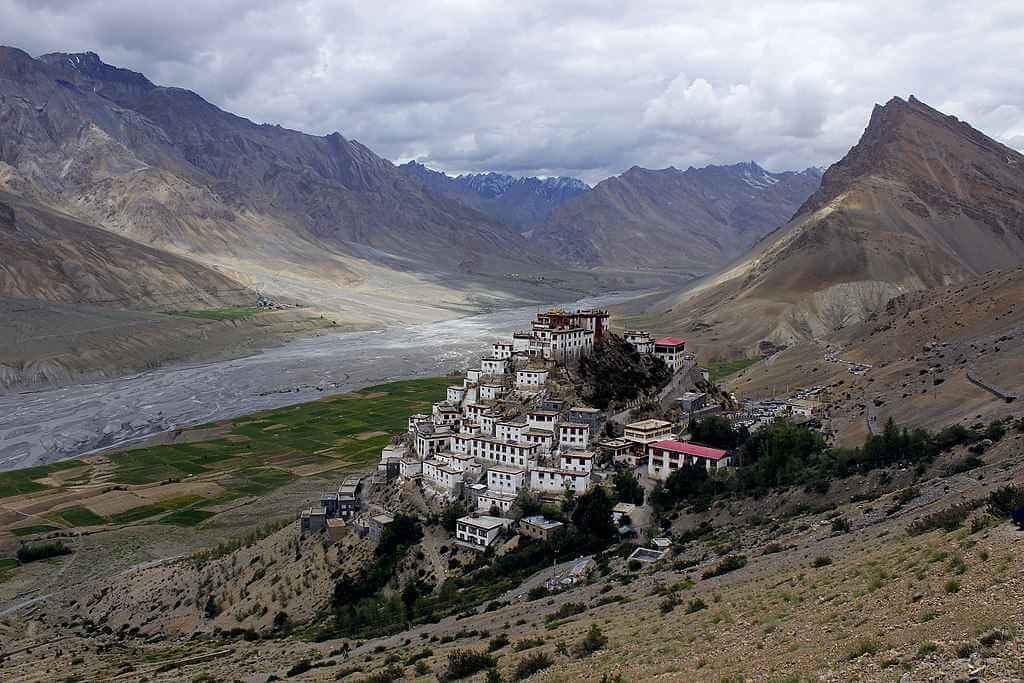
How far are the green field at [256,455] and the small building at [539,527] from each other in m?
34.3

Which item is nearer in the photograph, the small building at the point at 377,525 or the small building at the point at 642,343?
the small building at the point at 377,525

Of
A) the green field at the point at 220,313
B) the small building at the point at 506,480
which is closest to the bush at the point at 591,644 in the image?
the small building at the point at 506,480

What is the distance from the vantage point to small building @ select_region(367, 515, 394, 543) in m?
48.3

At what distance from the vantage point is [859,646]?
50.6ft

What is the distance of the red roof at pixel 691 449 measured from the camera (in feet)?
159

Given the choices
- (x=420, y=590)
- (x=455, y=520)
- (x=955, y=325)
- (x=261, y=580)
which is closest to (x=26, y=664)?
(x=261, y=580)

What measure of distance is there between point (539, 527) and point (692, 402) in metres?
23.1

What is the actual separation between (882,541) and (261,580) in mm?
37571

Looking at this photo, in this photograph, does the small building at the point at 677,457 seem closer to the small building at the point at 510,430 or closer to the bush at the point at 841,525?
the small building at the point at 510,430

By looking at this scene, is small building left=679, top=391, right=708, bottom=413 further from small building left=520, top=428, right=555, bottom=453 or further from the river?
the river

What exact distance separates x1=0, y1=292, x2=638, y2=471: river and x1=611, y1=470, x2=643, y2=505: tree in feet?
231

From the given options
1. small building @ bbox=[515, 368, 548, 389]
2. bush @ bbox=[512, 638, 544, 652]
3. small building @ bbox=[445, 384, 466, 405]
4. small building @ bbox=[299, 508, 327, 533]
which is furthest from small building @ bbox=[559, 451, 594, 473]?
bush @ bbox=[512, 638, 544, 652]

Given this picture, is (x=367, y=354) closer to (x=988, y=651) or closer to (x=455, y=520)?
(x=455, y=520)

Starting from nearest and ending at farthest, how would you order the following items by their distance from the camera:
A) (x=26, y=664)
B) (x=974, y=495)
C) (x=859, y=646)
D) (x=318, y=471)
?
(x=859, y=646), (x=974, y=495), (x=26, y=664), (x=318, y=471)
